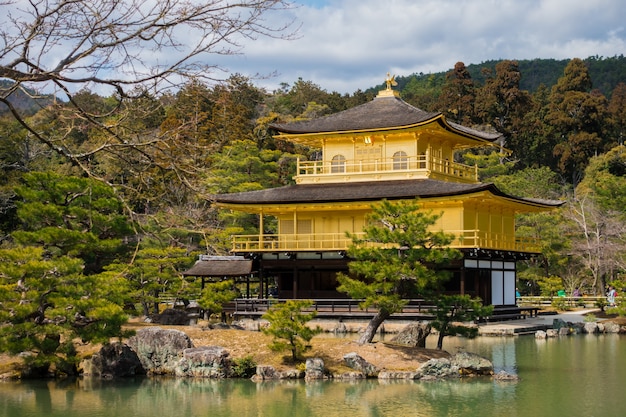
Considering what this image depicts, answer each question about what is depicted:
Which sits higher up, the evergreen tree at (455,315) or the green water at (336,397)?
the evergreen tree at (455,315)

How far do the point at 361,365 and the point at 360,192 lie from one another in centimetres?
1275

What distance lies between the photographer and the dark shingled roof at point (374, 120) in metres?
30.3

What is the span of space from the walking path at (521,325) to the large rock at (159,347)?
11.1 metres

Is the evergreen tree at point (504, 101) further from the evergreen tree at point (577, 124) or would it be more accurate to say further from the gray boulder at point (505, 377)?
the gray boulder at point (505, 377)

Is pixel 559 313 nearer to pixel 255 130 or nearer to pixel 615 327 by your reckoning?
pixel 615 327

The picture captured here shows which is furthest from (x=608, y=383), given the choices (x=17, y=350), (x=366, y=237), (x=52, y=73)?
(x=52, y=73)

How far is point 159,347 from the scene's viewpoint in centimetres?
1734

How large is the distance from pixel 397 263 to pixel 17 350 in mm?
7867

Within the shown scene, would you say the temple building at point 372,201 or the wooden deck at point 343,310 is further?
the temple building at point 372,201

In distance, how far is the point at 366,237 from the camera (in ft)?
63.1

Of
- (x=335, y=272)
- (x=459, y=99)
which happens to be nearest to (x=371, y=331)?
(x=335, y=272)

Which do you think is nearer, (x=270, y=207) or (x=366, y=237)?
(x=366, y=237)

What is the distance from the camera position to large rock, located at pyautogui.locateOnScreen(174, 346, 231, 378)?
16.6m

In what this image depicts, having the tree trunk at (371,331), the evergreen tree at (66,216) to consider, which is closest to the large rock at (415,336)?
the tree trunk at (371,331)
